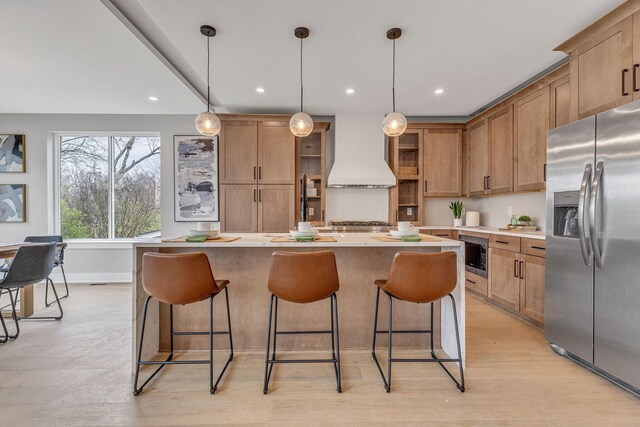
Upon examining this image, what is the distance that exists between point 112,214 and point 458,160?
5.79m

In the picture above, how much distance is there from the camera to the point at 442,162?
457 centimetres

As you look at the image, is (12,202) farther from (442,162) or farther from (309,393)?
(442,162)

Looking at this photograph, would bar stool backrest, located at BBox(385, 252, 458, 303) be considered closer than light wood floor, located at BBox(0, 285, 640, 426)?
No

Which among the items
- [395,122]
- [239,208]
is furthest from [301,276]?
[239,208]

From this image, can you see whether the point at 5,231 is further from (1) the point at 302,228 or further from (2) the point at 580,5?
(2) the point at 580,5

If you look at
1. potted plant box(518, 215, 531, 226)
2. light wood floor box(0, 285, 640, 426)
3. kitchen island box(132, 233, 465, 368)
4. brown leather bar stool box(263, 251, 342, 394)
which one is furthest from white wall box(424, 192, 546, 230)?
brown leather bar stool box(263, 251, 342, 394)

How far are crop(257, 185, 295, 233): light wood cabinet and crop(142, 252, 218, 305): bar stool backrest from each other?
247 centimetres

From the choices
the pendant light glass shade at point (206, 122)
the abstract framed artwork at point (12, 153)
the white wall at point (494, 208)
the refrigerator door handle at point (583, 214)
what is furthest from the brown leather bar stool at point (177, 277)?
the abstract framed artwork at point (12, 153)

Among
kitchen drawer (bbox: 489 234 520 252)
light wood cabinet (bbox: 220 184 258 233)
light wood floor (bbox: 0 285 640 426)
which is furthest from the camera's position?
light wood cabinet (bbox: 220 184 258 233)

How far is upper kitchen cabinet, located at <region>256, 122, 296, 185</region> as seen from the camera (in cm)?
429

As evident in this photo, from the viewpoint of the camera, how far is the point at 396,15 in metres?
2.27

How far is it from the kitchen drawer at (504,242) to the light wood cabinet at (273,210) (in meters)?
2.62

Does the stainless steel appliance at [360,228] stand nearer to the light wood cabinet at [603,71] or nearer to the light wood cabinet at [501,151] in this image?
the light wood cabinet at [501,151]

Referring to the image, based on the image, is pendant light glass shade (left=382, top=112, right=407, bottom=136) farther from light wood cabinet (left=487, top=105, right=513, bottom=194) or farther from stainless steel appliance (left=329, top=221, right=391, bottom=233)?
light wood cabinet (left=487, top=105, right=513, bottom=194)
